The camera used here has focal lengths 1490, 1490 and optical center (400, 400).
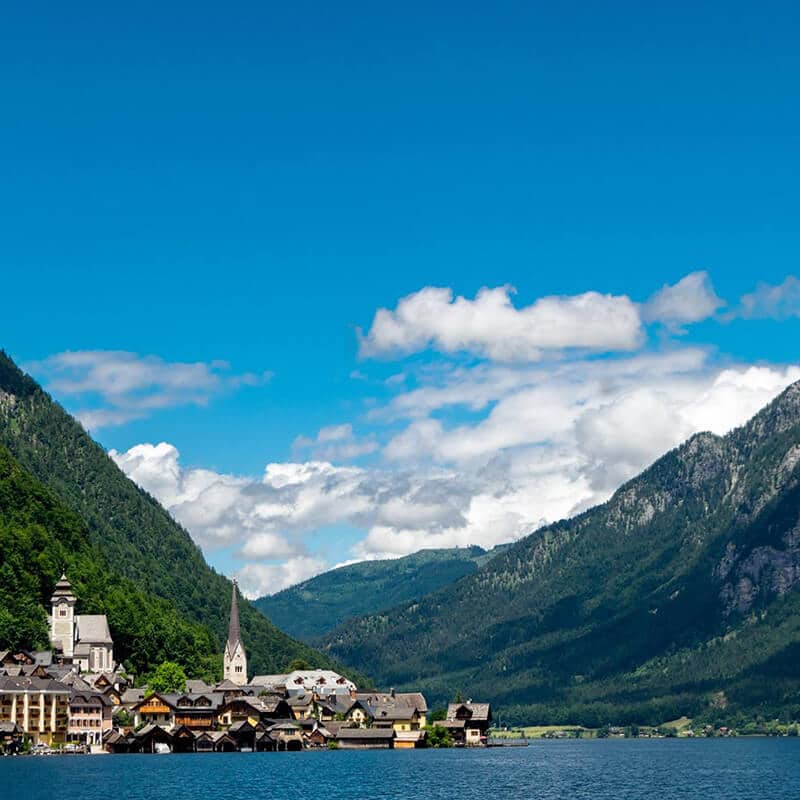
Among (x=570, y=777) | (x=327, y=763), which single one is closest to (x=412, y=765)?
(x=327, y=763)

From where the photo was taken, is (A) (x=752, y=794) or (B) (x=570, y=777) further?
(B) (x=570, y=777)

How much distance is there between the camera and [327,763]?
19675 cm

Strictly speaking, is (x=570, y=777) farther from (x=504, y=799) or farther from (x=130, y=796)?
(x=130, y=796)

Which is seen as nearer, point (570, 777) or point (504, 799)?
point (504, 799)

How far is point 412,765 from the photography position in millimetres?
192375

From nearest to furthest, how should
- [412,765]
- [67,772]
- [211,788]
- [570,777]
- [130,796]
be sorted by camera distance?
[130,796] → [211,788] → [67,772] → [570,777] → [412,765]

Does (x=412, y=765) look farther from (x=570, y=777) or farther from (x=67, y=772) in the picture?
(x=67, y=772)

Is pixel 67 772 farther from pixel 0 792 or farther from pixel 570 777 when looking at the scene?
pixel 570 777

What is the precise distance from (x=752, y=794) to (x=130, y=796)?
59.8 m

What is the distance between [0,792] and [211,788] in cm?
2126

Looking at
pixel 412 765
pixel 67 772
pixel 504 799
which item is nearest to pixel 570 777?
pixel 412 765

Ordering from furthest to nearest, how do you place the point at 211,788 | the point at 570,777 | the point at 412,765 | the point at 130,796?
1. the point at 412,765
2. the point at 570,777
3. the point at 211,788
4. the point at 130,796

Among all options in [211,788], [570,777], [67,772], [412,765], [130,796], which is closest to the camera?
[130,796]

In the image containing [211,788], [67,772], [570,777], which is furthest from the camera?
[570,777]
